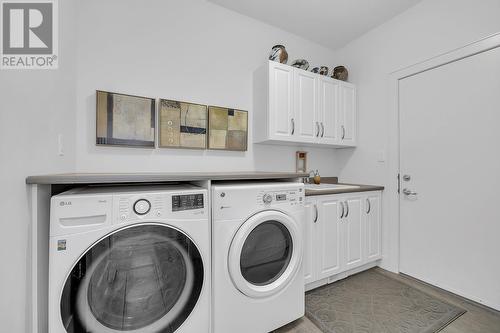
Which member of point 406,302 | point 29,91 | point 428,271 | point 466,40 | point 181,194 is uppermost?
point 466,40

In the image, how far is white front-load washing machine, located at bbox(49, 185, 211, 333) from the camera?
2.84 feet

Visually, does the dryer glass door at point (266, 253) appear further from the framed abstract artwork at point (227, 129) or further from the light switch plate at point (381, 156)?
the light switch plate at point (381, 156)

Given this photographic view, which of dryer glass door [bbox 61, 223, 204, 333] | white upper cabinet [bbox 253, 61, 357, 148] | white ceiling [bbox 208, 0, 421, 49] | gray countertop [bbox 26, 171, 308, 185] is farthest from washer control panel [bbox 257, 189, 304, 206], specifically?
white ceiling [bbox 208, 0, 421, 49]

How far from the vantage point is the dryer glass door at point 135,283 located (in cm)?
90

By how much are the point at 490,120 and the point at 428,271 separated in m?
1.41

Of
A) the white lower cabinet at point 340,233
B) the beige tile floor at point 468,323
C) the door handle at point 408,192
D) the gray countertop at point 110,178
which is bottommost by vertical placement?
the beige tile floor at point 468,323

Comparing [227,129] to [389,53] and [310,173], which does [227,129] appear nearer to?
[310,173]

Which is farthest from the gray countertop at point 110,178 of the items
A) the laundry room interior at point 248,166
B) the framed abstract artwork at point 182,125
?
the framed abstract artwork at point 182,125

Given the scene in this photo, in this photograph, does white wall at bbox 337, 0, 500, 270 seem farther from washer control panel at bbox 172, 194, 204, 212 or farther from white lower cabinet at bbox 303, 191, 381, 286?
washer control panel at bbox 172, 194, 204, 212

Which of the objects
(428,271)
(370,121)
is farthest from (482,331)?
(370,121)

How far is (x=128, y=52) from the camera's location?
1729 mm

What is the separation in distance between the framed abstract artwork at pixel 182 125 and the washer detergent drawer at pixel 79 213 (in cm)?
96

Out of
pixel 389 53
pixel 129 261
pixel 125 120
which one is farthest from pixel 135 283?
pixel 389 53

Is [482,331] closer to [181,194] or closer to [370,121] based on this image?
[370,121]
